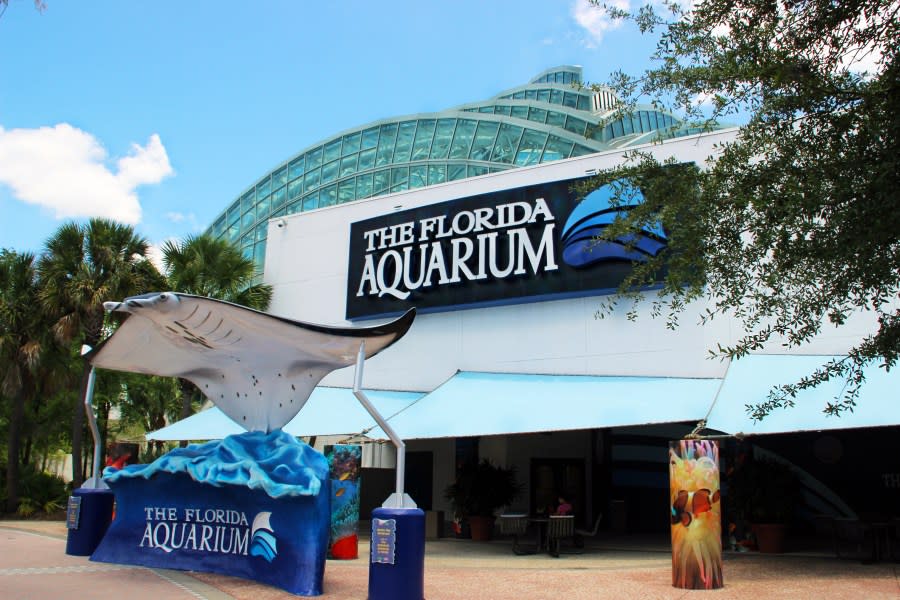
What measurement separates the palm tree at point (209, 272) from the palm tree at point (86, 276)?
2.24 feet

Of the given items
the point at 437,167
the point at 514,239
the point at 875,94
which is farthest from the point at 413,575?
the point at 437,167

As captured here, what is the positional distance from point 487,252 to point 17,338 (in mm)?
13806

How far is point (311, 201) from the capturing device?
40.2 m

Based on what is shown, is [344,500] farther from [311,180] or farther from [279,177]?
[279,177]

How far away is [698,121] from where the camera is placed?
27.9ft

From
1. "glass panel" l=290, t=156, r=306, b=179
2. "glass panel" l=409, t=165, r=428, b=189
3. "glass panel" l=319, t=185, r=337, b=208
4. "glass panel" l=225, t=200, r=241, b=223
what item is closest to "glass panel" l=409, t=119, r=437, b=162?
"glass panel" l=409, t=165, r=428, b=189

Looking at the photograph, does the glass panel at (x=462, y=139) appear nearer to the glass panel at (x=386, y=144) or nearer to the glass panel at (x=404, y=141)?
the glass panel at (x=404, y=141)

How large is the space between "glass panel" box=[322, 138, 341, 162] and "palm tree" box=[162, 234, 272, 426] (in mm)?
18335

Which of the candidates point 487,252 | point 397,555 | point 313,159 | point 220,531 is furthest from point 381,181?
point 397,555

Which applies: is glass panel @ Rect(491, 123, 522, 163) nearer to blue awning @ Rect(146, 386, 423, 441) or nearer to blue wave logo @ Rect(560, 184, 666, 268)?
→ blue awning @ Rect(146, 386, 423, 441)

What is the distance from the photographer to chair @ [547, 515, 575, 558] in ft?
48.2

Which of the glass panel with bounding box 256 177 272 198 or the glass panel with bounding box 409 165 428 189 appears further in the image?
the glass panel with bounding box 256 177 272 198

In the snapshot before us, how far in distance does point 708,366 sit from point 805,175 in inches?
387

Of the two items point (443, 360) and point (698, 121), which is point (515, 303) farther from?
point (698, 121)
